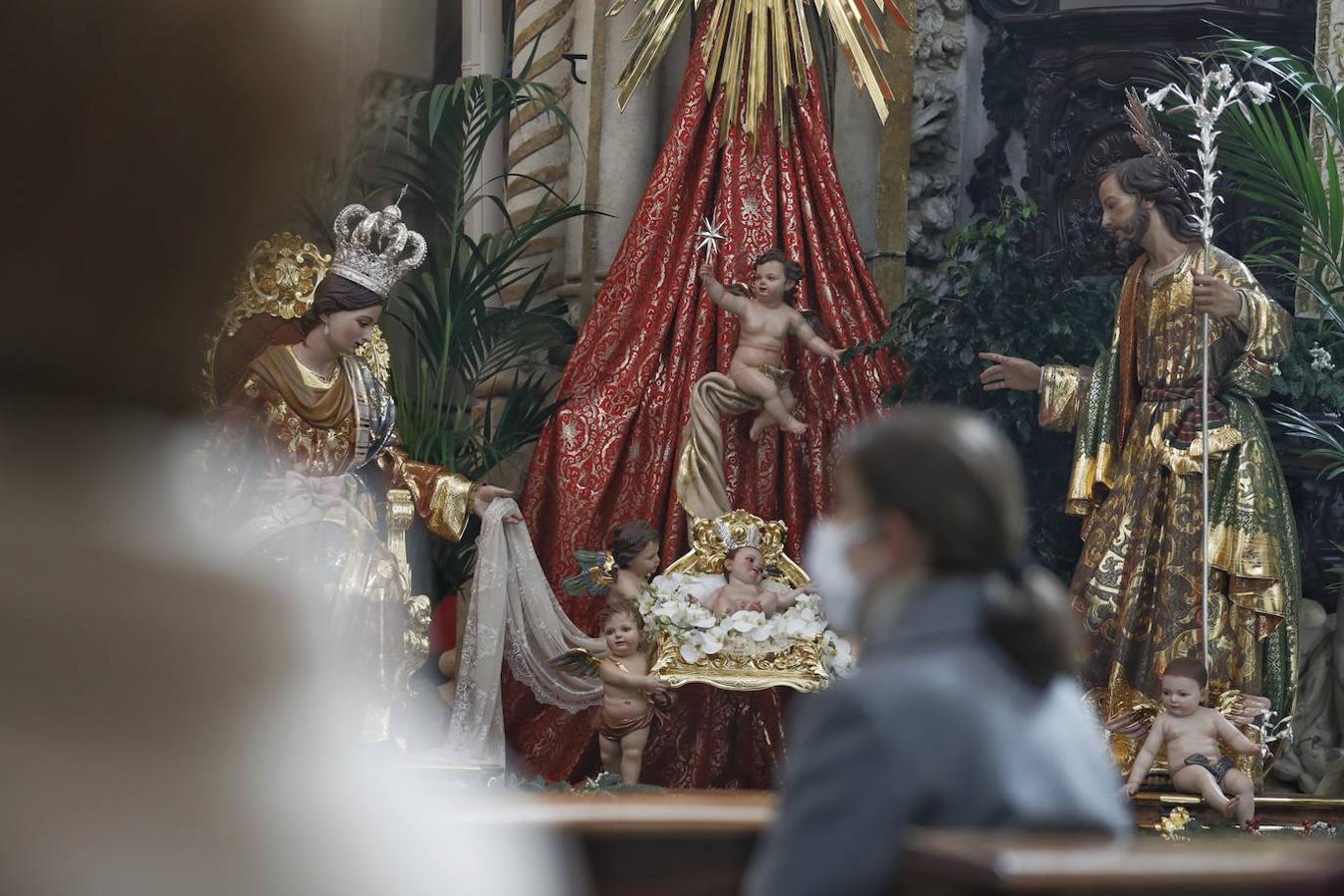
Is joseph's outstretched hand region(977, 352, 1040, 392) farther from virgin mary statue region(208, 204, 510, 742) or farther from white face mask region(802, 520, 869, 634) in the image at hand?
white face mask region(802, 520, 869, 634)

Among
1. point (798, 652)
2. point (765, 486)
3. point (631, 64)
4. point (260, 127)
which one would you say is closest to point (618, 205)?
point (631, 64)

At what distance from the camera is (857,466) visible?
200cm

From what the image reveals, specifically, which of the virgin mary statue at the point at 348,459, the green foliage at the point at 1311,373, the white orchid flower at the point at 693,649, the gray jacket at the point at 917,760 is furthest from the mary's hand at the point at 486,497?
the gray jacket at the point at 917,760

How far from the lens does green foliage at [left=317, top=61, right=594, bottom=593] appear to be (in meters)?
6.77

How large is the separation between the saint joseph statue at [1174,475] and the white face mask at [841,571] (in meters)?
4.06

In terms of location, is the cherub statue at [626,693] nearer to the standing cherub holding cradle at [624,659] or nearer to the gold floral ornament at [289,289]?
the standing cherub holding cradle at [624,659]

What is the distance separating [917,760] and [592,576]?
443cm

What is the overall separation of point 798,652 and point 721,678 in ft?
0.76

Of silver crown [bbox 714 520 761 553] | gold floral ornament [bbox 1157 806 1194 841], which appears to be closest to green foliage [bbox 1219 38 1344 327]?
gold floral ornament [bbox 1157 806 1194 841]

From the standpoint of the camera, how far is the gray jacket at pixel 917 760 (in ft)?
6.11

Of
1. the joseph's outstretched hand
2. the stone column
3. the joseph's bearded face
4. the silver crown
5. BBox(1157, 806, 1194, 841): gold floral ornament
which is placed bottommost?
BBox(1157, 806, 1194, 841): gold floral ornament

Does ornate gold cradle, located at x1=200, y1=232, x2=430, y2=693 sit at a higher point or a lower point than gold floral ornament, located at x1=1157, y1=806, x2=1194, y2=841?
higher

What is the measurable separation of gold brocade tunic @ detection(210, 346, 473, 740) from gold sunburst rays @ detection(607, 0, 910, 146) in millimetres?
1747

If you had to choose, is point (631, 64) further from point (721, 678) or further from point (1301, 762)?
point (1301, 762)
